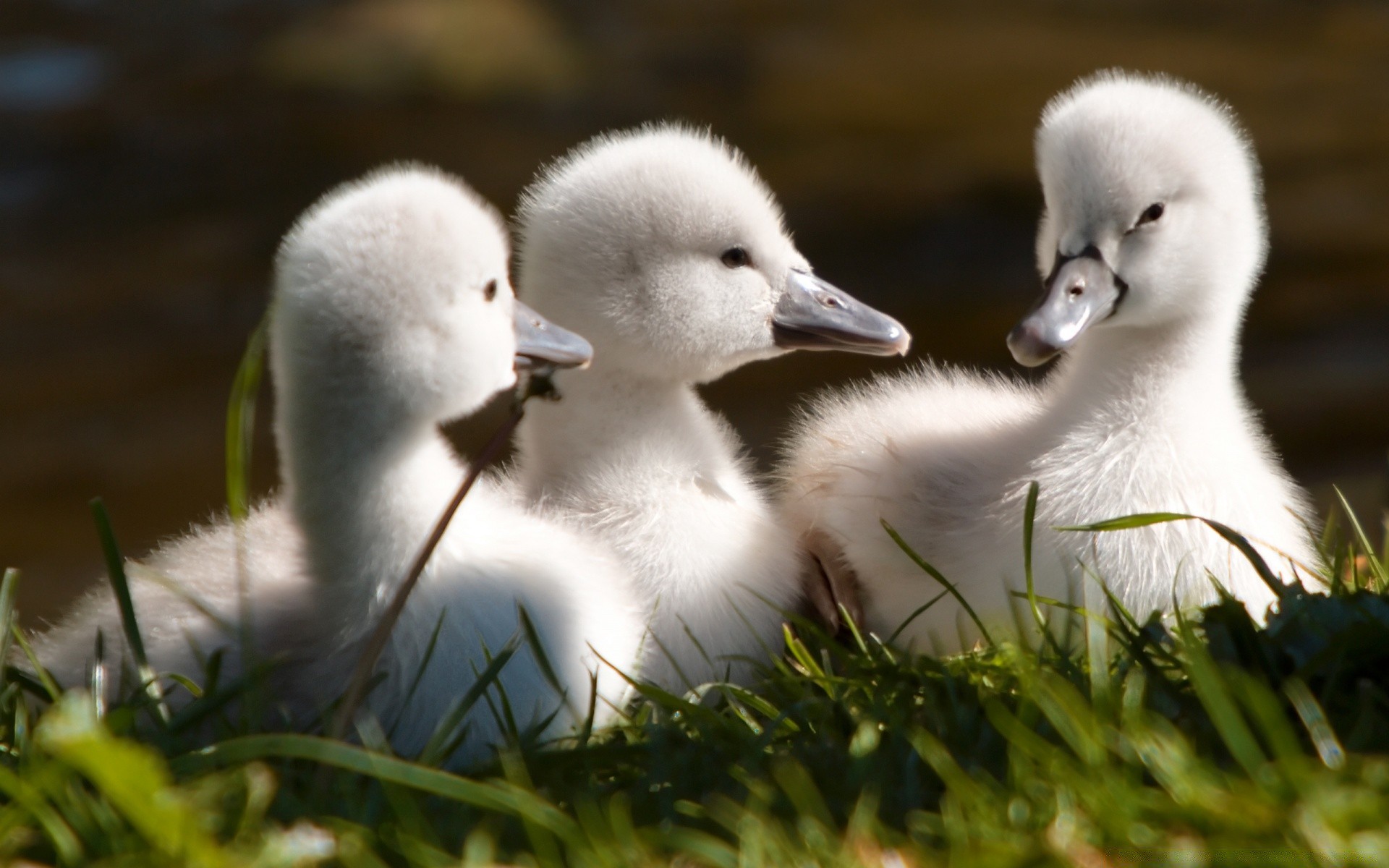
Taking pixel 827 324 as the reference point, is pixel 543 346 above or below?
below

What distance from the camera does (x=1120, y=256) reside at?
3.39 m

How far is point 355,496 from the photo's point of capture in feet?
9.36

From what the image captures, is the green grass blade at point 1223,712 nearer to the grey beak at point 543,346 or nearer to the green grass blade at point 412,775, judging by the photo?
the green grass blade at point 412,775

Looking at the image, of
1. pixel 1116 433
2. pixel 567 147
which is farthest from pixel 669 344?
pixel 567 147

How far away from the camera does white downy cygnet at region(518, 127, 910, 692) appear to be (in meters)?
3.40

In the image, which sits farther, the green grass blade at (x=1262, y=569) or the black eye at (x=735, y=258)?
the black eye at (x=735, y=258)

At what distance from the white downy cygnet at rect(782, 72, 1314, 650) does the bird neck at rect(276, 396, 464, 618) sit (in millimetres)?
1047

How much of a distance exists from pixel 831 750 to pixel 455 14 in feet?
35.3

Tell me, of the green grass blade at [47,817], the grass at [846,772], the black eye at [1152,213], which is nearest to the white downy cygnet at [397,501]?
the grass at [846,772]

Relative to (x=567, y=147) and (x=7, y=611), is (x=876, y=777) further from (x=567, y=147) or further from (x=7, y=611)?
(x=567, y=147)

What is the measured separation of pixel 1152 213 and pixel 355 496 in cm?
182

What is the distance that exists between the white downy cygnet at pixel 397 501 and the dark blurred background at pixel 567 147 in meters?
5.76

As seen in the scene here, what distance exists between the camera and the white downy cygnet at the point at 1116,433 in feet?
10.8

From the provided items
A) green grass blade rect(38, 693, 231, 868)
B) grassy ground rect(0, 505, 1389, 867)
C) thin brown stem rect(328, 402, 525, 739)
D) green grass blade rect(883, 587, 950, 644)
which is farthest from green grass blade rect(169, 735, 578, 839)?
green grass blade rect(883, 587, 950, 644)
